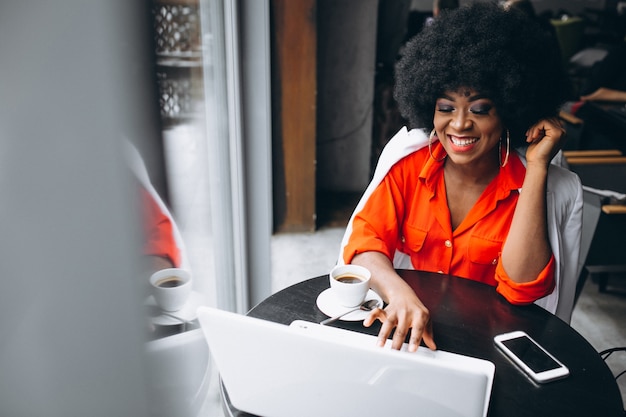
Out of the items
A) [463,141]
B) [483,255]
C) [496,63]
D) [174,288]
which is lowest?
[483,255]

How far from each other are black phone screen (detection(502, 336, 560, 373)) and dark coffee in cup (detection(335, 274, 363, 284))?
34cm

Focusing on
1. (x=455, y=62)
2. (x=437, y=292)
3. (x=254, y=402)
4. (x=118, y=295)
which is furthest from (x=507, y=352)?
(x=118, y=295)

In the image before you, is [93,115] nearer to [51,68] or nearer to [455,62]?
[51,68]

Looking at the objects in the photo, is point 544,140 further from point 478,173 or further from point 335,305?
point 335,305

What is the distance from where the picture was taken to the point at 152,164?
1.77 ft

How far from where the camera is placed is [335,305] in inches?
44.4

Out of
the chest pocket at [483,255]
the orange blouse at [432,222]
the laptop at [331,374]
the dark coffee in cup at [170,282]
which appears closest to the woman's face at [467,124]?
the orange blouse at [432,222]

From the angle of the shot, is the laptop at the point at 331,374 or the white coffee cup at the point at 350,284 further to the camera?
the white coffee cup at the point at 350,284

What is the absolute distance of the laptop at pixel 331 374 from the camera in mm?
687

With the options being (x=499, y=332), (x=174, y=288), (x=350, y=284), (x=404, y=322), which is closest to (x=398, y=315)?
(x=404, y=322)

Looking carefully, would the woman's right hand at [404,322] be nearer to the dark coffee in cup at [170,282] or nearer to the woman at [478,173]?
the woman at [478,173]

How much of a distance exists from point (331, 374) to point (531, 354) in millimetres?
497

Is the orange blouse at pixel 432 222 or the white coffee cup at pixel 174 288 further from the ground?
the white coffee cup at pixel 174 288

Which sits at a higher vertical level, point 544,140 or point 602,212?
point 544,140
